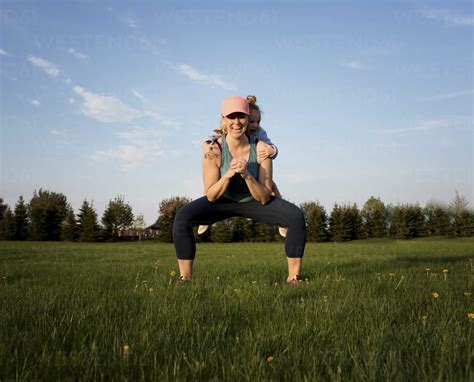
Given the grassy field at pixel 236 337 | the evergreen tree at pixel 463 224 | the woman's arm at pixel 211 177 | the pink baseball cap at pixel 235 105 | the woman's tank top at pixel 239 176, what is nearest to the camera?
the grassy field at pixel 236 337

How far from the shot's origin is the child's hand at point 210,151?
496cm

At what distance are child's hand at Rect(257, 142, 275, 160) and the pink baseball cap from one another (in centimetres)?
54

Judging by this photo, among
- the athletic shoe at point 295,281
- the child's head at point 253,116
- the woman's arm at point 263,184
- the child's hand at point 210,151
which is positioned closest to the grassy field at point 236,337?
the athletic shoe at point 295,281

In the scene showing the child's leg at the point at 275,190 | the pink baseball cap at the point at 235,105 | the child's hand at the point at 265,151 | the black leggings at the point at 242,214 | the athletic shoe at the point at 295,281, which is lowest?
the athletic shoe at the point at 295,281

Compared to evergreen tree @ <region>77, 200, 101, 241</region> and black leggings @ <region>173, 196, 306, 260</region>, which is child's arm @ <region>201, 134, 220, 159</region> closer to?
black leggings @ <region>173, 196, 306, 260</region>

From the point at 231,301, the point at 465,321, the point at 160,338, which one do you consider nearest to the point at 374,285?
the point at 465,321

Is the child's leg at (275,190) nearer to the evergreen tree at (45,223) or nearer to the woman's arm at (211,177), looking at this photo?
the woman's arm at (211,177)

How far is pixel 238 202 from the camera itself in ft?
17.0

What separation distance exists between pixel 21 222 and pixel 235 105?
2052 inches

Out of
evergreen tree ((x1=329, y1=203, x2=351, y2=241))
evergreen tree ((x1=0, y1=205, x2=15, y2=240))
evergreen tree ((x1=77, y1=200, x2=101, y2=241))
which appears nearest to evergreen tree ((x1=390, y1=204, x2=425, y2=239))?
evergreen tree ((x1=329, y1=203, x2=351, y2=241))

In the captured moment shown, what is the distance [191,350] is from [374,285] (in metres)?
3.08

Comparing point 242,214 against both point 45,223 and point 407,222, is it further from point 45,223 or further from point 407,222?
point 45,223

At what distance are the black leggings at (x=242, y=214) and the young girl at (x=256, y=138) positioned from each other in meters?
0.24

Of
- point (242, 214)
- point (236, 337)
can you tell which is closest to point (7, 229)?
point (242, 214)
